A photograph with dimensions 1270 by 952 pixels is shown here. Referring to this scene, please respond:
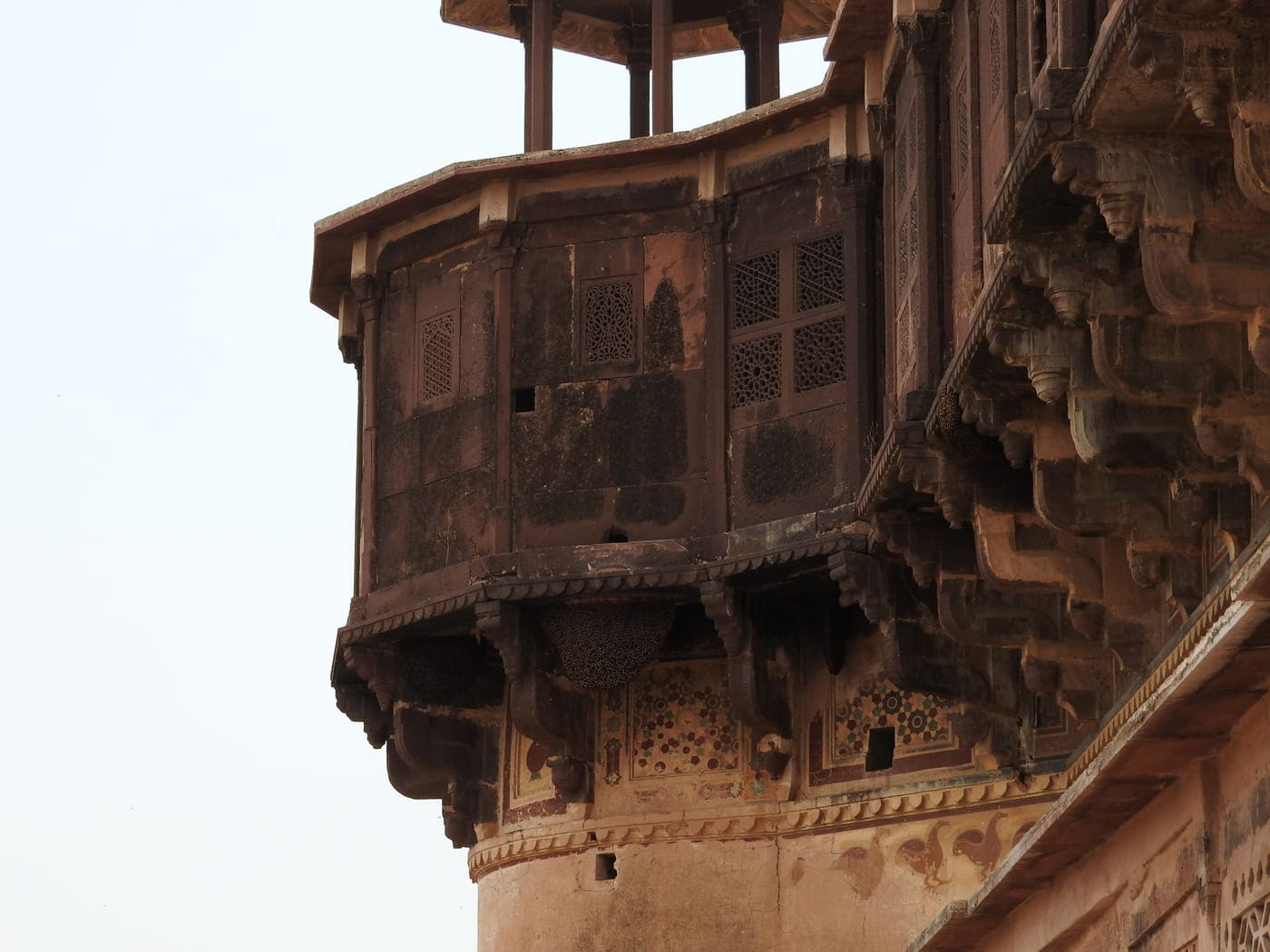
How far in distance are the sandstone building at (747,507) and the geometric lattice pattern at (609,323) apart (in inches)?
0.7

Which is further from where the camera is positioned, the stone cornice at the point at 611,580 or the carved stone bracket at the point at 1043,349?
the stone cornice at the point at 611,580

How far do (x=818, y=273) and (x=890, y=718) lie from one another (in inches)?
88.5

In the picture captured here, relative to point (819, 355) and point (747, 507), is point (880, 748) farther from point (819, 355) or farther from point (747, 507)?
point (819, 355)

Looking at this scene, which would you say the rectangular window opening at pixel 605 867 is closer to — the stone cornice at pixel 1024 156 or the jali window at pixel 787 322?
the jali window at pixel 787 322

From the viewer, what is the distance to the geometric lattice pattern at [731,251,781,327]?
15258 mm

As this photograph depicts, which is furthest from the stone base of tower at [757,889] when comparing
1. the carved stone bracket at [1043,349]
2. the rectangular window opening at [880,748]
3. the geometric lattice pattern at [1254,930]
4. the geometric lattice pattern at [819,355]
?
the geometric lattice pattern at [1254,930]

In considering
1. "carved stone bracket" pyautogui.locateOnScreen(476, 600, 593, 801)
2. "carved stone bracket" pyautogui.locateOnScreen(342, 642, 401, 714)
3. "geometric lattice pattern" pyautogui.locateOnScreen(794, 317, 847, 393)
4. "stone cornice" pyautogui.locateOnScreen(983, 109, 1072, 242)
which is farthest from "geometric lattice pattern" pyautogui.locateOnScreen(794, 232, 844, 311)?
"stone cornice" pyautogui.locateOnScreen(983, 109, 1072, 242)

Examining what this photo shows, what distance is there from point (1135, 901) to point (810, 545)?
560 cm

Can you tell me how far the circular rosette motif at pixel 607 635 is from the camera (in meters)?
15.5

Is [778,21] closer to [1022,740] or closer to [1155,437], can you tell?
[1022,740]

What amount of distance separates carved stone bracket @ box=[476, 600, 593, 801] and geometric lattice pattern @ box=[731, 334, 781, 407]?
1594 mm

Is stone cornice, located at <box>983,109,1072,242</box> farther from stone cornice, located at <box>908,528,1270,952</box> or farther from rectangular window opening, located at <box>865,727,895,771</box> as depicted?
rectangular window opening, located at <box>865,727,895,771</box>

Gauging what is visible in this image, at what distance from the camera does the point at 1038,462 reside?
11.0 metres

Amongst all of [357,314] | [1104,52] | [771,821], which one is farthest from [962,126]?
[357,314]
